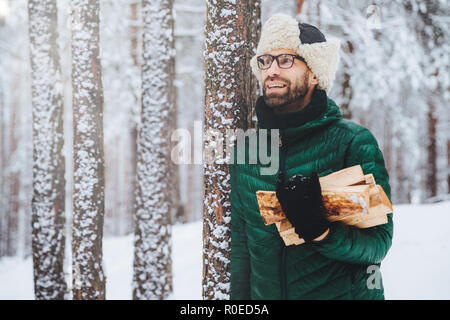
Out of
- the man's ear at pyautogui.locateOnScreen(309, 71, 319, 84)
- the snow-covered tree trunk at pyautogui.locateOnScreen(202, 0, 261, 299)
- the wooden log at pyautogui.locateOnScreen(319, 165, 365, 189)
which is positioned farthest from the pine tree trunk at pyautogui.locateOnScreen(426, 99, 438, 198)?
the wooden log at pyautogui.locateOnScreen(319, 165, 365, 189)

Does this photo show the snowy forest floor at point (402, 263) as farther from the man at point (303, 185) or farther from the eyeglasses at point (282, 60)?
the eyeglasses at point (282, 60)

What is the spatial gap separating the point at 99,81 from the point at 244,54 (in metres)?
2.92

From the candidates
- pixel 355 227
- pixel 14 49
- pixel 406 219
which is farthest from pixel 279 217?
pixel 14 49

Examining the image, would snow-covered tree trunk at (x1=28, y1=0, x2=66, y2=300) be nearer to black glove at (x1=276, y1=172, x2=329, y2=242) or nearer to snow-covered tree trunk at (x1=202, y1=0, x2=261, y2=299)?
snow-covered tree trunk at (x1=202, y1=0, x2=261, y2=299)

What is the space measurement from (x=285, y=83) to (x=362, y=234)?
104 cm

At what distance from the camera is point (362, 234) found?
6.19 feet

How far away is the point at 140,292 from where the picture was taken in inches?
226

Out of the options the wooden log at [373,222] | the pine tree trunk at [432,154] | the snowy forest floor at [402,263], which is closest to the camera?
the wooden log at [373,222]

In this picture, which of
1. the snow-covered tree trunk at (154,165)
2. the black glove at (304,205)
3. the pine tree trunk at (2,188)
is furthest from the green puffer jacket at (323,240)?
the pine tree trunk at (2,188)

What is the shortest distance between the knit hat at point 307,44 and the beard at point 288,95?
14 cm

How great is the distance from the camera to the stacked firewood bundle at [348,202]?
1.68 m

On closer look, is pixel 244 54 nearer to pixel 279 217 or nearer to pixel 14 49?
pixel 279 217

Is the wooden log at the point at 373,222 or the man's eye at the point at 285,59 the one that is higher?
the man's eye at the point at 285,59

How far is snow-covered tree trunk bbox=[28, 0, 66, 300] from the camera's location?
18.1ft
